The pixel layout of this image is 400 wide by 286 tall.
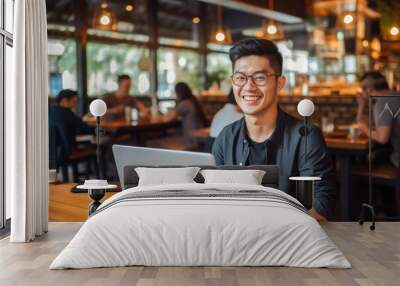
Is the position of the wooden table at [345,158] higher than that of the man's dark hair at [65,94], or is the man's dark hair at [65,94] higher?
the man's dark hair at [65,94]

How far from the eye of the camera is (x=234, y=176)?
5.32m

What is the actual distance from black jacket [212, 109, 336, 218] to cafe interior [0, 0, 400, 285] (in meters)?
0.08

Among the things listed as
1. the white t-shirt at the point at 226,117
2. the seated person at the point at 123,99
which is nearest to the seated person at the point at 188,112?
the seated person at the point at 123,99

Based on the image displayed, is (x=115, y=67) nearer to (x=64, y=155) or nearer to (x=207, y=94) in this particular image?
(x=207, y=94)

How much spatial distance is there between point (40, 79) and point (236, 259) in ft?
7.82

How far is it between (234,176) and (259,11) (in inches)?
250

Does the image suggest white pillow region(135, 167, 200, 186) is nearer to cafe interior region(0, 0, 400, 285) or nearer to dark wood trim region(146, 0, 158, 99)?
cafe interior region(0, 0, 400, 285)

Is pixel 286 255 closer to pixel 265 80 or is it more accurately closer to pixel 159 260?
pixel 159 260

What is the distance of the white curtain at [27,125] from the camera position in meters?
5.07

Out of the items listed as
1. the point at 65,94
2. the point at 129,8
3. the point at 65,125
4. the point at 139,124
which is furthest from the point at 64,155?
the point at 129,8

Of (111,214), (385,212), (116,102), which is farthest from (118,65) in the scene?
(111,214)

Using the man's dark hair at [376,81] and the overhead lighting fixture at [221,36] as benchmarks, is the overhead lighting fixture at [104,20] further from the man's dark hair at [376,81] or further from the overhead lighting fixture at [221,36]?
the man's dark hair at [376,81]

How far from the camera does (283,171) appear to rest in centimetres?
588

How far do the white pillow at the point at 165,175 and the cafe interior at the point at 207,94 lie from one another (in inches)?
7.0
